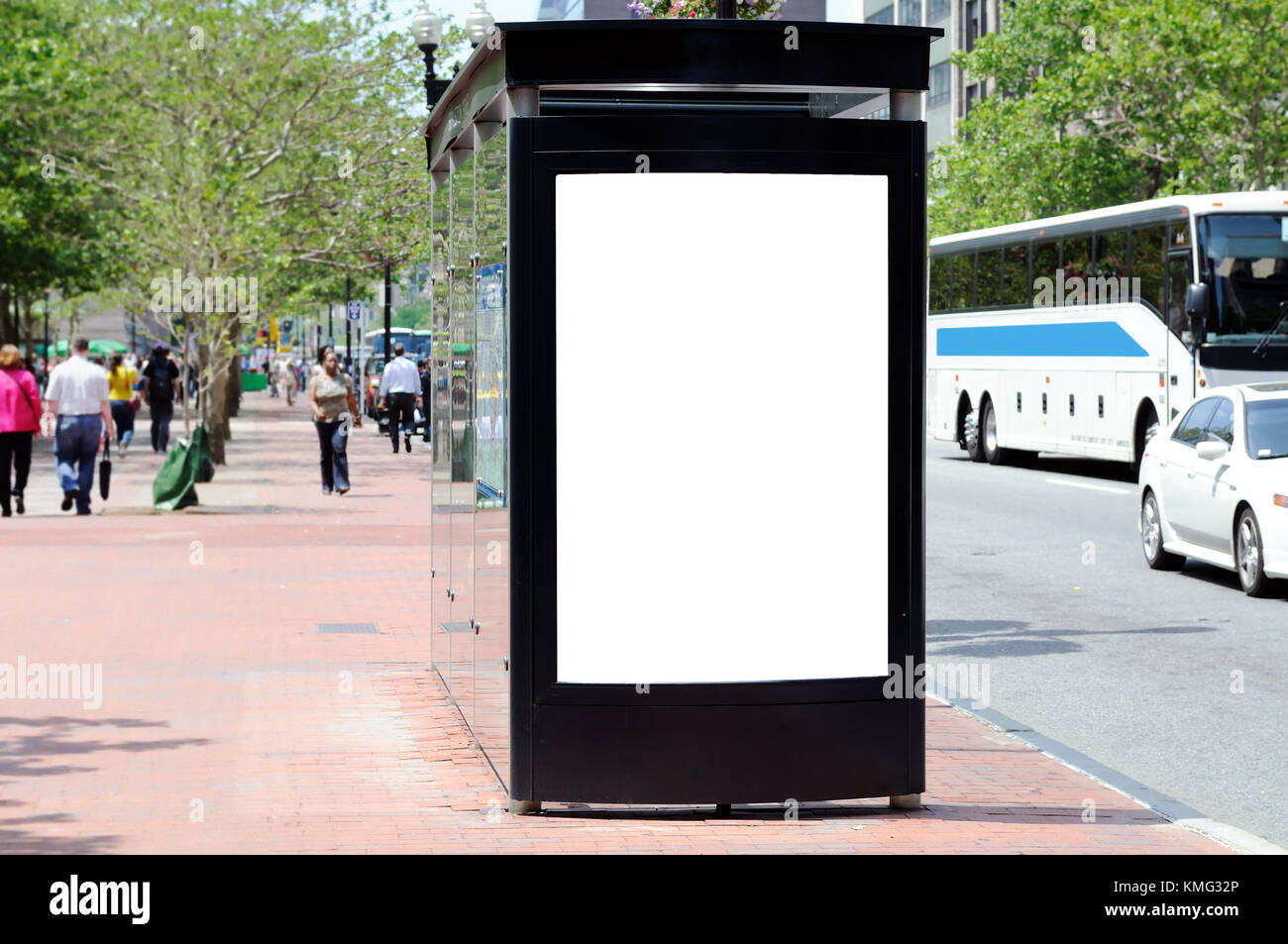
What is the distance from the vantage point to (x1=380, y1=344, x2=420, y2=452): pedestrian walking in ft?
119

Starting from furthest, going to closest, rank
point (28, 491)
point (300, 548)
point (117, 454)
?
point (117, 454)
point (28, 491)
point (300, 548)

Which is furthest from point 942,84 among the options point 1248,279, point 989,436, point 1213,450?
point 1213,450

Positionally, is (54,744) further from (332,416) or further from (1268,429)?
(332,416)

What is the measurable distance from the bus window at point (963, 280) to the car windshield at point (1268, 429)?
1953 cm

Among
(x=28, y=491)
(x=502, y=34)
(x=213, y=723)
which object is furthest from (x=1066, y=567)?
(x=28, y=491)

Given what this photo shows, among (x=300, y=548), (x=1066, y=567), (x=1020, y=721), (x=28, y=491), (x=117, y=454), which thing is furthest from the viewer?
(x=117, y=454)

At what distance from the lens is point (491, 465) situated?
25.4 feet

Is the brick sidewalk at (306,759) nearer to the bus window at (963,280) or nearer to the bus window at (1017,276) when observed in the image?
the bus window at (1017,276)

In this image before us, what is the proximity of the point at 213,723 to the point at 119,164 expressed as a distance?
22.0 m

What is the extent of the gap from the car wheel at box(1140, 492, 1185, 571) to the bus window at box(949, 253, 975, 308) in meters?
18.2

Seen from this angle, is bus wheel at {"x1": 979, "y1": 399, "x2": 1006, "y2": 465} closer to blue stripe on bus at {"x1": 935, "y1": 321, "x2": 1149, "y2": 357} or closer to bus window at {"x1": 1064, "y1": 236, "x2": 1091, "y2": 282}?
blue stripe on bus at {"x1": 935, "y1": 321, "x2": 1149, "y2": 357}

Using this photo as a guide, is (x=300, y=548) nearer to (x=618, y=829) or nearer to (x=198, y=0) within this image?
(x=618, y=829)

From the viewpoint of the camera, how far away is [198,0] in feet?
98.2

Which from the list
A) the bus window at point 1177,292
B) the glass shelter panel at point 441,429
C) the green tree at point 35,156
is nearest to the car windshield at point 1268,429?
the glass shelter panel at point 441,429
